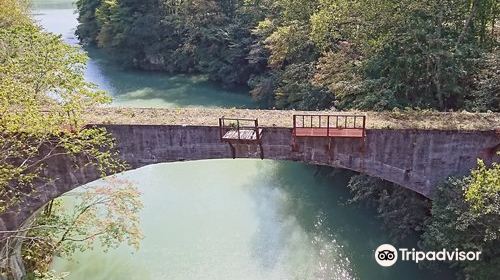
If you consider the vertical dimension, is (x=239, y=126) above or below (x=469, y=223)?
above

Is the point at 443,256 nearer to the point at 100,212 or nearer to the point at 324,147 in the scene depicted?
the point at 324,147

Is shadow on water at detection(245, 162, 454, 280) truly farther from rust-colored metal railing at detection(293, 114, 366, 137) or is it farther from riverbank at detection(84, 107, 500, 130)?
rust-colored metal railing at detection(293, 114, 366, 137)

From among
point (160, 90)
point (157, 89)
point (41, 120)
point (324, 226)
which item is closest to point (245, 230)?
point (324, 226)

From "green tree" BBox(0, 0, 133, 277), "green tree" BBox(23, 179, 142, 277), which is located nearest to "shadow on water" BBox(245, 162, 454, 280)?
"green tree" BBox(23, 179, 142, 277)

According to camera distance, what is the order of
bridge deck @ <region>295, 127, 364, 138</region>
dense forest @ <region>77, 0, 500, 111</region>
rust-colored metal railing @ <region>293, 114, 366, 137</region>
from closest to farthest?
bridge deck @ <region>295, 127, 364, 138</region> < rust-colored metal railing @ <region>293, 114, 366, 137</region> < dense forest @ <region>77, 0, 500, 111</region>

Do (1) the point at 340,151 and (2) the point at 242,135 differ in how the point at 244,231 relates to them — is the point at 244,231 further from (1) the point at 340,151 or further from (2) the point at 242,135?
(1) the point at 340,151

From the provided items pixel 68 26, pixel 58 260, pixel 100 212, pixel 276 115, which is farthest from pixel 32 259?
pixel 68 26
